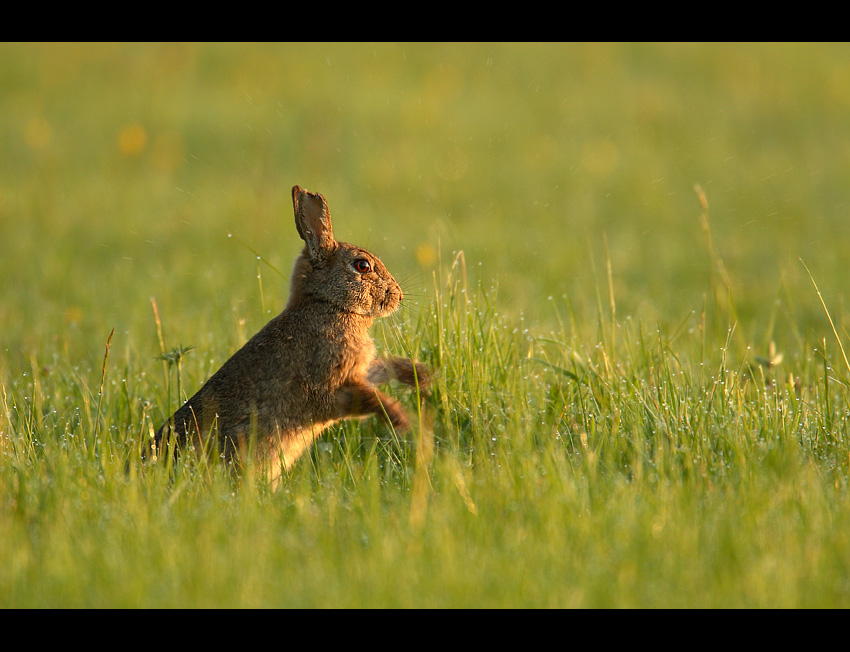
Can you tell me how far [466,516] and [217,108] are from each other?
12.5 metres

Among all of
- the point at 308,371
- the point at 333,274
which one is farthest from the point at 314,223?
the point at 308,371

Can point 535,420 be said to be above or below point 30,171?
below

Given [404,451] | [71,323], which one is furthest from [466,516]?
[71,323]

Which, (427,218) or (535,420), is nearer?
(535,420)

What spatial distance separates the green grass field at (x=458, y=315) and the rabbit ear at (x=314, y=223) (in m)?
0.27

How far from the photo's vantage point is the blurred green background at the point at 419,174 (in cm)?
823

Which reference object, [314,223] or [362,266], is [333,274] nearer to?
[362,266]

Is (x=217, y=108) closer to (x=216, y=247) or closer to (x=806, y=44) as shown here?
(x=216, y=247)

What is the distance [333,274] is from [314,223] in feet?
0.97

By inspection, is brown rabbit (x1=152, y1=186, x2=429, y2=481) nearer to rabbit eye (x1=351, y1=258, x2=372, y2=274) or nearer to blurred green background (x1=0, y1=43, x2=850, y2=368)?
rabbit eye (x1=351, y1=258, x2=372, y2=274)

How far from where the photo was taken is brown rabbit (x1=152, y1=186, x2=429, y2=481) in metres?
4.54

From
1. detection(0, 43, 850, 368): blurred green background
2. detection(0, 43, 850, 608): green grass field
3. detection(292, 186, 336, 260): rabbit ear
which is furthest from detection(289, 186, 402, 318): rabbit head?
detection(0, 43, 850, 368): blurred green background

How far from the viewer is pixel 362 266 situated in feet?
16.6

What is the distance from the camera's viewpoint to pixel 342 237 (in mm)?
9133
